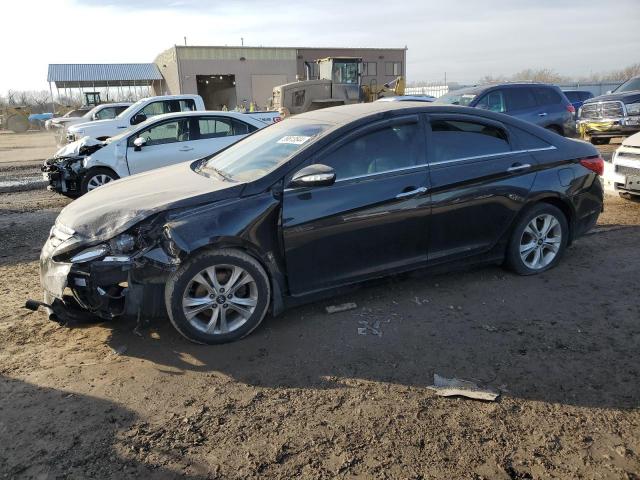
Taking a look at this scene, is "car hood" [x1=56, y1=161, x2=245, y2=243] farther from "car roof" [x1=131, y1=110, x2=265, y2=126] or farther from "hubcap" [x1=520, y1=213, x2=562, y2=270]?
"car roof" [x1=131, y1=110, x2=265, y2=126]

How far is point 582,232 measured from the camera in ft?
17.1

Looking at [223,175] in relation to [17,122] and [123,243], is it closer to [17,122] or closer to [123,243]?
[123,243]

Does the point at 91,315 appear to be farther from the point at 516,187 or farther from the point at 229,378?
the point at 516,187

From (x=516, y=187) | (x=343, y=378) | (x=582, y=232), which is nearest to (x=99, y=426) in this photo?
(x=343, y=378)

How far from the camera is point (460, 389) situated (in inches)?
125

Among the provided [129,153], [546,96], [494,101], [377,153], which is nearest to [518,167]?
[377,153]

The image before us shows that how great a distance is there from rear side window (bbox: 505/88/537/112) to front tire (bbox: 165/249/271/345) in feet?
33.2

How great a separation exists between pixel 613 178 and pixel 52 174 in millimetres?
9371

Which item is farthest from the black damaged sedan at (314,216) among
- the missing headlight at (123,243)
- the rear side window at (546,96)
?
the rear side window at (546,96)

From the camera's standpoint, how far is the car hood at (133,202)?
3668mm

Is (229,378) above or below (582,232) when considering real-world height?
below

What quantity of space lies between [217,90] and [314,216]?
177 feet

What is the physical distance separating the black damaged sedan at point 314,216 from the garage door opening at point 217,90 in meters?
49.1

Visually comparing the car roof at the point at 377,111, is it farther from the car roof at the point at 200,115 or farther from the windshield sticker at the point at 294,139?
the car roof at the point at 200,115
